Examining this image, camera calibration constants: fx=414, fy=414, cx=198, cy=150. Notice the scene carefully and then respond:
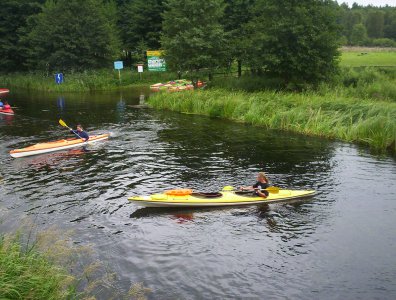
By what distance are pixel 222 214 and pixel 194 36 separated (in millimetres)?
23911

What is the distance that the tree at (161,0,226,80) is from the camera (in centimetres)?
3453

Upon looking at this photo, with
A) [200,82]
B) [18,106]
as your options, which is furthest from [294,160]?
[18,106]

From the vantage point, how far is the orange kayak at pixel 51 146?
757 inches

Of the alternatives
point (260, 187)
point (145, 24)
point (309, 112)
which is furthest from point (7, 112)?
point (145, 24)

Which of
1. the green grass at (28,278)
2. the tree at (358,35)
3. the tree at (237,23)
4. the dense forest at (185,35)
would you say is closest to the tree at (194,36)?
the dense forest at (185,35)

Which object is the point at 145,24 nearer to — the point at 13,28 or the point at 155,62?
the point at 155,62

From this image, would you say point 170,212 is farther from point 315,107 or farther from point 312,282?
point 315,107

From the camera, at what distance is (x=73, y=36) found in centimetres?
5009

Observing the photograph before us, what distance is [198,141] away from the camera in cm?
2239

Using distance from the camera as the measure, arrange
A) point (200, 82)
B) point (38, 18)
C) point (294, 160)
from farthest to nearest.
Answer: point (38, 18) → point (200, 82) → point (294, 160)

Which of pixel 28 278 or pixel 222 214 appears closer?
pixel 28 278

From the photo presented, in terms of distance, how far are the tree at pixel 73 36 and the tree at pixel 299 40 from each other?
25420 millimetres

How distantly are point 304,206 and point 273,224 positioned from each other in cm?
185

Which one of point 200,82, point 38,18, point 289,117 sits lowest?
point 289,117
